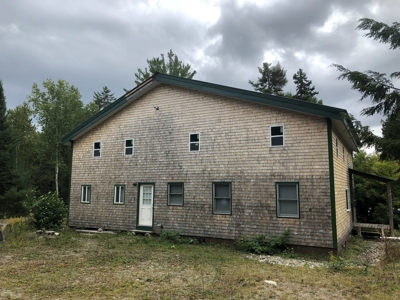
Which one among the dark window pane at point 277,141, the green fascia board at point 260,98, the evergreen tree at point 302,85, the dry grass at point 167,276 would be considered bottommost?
the dry grass at point 167,276

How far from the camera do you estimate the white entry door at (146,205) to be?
44.0 ft

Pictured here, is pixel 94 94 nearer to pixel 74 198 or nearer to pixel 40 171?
pixel 40 171

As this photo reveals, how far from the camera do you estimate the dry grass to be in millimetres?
5711

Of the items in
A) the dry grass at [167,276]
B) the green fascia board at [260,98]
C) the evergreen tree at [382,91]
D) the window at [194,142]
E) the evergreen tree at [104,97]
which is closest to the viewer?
the dry grass at [167,276]

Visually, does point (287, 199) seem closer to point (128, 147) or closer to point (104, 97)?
point (128, 147)

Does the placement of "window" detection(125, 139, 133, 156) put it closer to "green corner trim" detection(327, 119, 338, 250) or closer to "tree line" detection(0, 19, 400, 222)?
"tree line" detection(0, 19, 400, 222)

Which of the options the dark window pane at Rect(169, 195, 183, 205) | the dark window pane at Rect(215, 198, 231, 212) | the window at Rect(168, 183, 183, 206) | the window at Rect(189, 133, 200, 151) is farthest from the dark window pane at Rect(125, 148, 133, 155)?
the dark window pane at Rect(215, 198, 231, 212)

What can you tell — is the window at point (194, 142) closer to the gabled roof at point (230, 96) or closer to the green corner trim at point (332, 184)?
the gabled roof at point (230, 96)

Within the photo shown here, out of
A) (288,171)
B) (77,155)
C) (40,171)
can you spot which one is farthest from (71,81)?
(288,171)

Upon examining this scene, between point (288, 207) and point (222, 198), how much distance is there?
2.60 metres

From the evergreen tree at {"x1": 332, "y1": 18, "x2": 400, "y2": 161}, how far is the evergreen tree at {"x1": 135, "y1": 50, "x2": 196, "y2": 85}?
26450 mm

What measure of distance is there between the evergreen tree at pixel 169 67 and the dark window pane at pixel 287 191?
26962 mm

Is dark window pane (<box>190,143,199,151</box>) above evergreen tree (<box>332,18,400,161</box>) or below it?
below

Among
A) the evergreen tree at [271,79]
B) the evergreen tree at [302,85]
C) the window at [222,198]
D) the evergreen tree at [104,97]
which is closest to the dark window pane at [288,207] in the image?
the window at [222,198]
